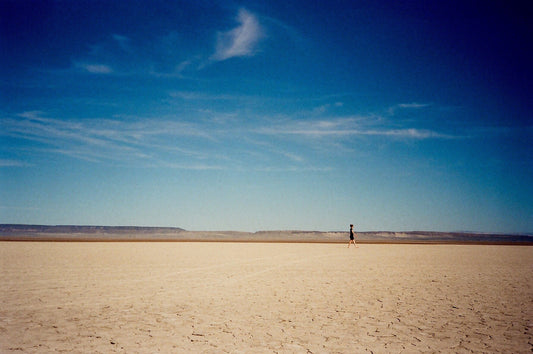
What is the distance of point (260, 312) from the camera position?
22.4 feet

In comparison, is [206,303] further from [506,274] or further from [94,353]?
[506,274]

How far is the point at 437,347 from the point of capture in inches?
194

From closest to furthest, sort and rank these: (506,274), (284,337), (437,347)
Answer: (437,347)
(284,337)
(506,274)

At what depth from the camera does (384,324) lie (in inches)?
238

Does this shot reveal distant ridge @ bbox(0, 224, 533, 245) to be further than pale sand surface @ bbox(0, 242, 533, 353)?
Yes

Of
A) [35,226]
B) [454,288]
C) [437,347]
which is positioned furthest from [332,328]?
[35,226]

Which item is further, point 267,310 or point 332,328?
point 267,310

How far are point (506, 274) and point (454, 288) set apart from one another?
444 centimetres

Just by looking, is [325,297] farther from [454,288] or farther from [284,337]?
[454,288]

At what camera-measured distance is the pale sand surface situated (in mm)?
5027

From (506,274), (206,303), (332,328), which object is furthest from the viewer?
(506,274)

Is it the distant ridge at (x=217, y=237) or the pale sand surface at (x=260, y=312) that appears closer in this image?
the pale sand surface at (x=260, y=312)

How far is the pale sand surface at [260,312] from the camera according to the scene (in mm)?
5027

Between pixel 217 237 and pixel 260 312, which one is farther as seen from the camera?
pixel 217 237
